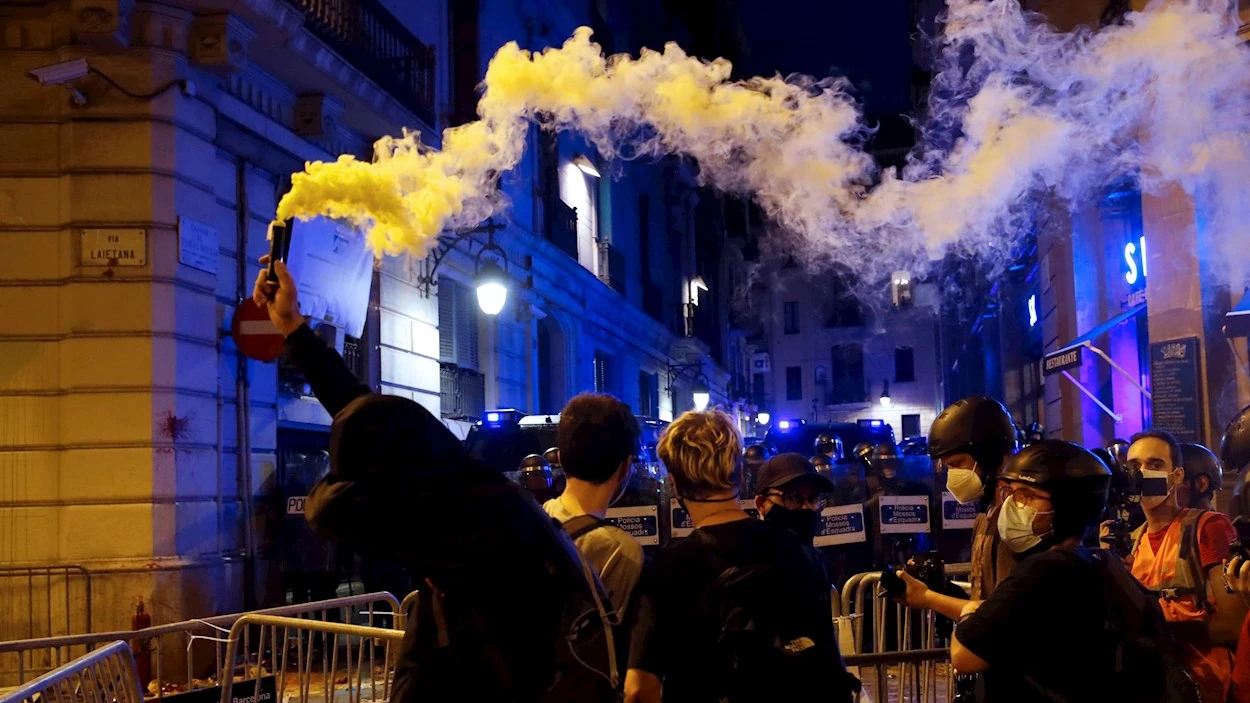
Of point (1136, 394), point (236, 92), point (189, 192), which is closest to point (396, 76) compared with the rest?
point (236, 92)

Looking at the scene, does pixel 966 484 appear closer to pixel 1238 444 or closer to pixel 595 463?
pixel 595 463

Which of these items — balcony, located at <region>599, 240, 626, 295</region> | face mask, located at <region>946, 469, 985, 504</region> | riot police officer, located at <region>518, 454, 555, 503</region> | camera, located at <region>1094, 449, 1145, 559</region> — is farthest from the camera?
balcony, located at <region>599, 240, 626, 295</region>

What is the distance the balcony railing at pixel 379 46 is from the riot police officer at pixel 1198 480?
32.0ft

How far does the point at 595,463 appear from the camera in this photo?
3168 millimetres

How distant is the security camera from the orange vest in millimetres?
9403

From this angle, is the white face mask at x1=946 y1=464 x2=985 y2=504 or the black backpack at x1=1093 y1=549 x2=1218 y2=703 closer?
the black backpack at x1=1093 y1=549 x2=1218 y2=703

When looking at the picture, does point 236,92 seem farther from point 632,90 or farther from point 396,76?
point 632,90

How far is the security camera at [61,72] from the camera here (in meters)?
9.82

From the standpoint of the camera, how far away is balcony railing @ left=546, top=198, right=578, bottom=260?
2081cm

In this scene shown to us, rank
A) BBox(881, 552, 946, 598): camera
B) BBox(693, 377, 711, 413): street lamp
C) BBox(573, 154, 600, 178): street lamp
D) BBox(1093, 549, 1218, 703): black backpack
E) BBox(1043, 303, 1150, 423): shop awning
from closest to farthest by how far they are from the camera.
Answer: BBox(1093, 549, 1218, 703): black backpack
BBox(881, 552, 946, 598): camera
BBox(1043, 303, 1150, 423): shop awning
BBox(573, 154, 600, 178): street lamp
BBox(693, 377, 711, 413): street lamp

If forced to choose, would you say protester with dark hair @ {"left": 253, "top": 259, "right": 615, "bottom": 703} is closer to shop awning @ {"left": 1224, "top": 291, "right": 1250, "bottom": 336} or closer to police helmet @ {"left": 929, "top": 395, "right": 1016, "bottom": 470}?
police helmet @ {"left": 929, "top": 395, "right": 1016, "bottom": 470}

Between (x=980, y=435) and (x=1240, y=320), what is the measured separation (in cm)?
778

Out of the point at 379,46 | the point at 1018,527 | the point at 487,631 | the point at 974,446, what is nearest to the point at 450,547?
the point at 487,631

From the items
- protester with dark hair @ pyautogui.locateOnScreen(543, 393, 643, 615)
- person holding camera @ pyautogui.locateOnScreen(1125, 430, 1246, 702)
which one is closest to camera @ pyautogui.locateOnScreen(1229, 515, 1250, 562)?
person holding camera @ pyautogui.locateOnScreen(1125, 430, 1246, 702)
